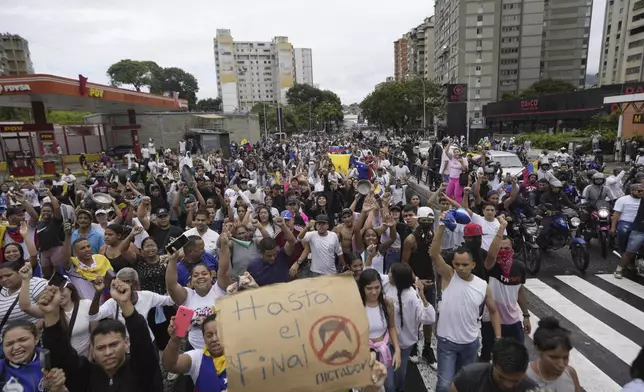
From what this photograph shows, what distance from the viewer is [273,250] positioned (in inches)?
177

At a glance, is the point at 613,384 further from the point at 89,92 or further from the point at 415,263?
the point at 89,92

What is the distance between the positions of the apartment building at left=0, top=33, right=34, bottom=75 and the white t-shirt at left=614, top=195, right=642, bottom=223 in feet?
334

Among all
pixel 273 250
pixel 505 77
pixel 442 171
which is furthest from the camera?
pixel 505 77

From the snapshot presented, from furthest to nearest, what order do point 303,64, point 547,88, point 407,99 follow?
point 303,64, point 547,88, point 407,99

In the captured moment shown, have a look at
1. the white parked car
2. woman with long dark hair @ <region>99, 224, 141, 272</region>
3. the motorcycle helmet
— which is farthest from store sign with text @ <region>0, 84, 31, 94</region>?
the motorcycle helmet

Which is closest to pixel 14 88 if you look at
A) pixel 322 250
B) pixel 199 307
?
pixel 322 250

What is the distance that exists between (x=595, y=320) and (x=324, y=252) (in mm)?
4194

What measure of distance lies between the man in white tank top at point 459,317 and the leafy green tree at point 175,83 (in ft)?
289

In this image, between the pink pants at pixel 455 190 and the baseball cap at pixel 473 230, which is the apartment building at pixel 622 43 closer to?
the pink pants at pixel 455 190

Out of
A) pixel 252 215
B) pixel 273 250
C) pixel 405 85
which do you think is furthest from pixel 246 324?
pixel 405 85

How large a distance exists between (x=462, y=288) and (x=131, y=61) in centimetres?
9036

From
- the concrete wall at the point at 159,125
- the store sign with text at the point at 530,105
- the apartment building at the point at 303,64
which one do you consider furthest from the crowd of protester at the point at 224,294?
the apartment building at the point at 303,64

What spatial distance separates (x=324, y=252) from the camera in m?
4.96

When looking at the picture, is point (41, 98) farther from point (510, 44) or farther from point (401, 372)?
point (510, 44)
